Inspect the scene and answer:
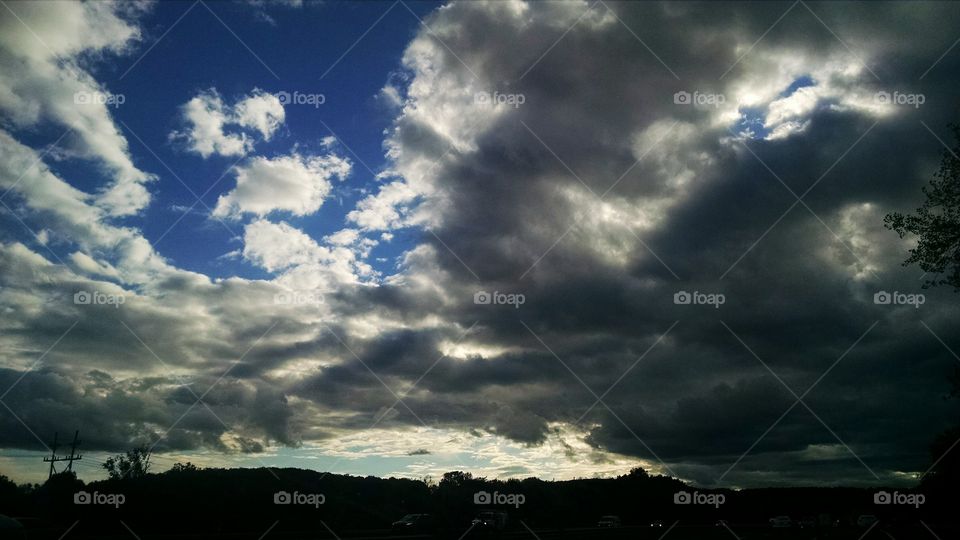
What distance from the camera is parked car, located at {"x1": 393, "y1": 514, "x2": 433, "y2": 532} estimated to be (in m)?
54.5

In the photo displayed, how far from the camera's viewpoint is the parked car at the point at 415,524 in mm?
54487

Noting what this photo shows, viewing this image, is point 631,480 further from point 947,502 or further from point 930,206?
point 930,206

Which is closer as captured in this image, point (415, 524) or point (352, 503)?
point (415, 524)

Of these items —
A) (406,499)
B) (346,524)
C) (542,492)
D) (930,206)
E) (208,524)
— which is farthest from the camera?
(542,492)

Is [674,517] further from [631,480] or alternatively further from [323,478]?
[323,478]

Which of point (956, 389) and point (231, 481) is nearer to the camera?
point (956, 389)

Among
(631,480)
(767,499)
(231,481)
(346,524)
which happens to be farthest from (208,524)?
(767,499)

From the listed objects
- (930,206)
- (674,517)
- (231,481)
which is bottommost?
(674,517)

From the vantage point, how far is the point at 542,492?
5064 inches

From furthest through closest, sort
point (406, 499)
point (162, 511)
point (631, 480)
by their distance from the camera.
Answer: point (631, 480)
point (406, 499)
point (162, 511)

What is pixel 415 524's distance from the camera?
55.9 metres

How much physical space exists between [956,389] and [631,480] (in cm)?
13712

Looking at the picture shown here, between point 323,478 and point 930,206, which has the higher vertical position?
point 930,206

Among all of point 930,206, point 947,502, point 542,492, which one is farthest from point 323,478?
point 930,206
